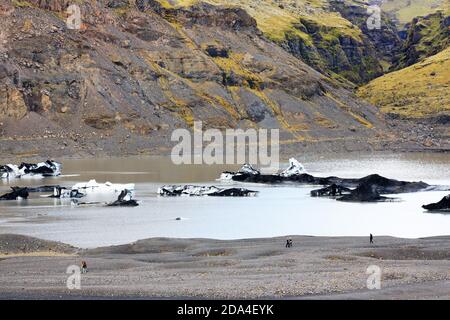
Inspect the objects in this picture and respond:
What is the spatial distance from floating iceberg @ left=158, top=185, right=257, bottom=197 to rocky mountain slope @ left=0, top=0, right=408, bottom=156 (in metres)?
66.9

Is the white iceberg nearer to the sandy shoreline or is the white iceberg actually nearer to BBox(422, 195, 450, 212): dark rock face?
BBox(422, 195, 450, 212): dark rock face

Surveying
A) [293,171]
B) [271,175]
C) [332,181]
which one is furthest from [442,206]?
[271,175]

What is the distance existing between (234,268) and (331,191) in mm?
43929

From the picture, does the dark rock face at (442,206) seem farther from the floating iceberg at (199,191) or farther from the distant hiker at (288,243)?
the distant hiker at (288,243)

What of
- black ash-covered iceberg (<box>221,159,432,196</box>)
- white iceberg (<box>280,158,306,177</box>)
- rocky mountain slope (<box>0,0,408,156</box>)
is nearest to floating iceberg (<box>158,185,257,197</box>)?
black ash-covered iceberg (<box>221,159,432,196</box>)

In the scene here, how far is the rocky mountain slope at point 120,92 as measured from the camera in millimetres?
153125

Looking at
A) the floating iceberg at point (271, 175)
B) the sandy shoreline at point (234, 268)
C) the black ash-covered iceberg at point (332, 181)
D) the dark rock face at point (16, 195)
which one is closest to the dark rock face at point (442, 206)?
the black ash-covered iceberg at point (332, 181)

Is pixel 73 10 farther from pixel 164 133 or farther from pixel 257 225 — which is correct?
pixel 257 225

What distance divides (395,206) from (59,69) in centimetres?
11215

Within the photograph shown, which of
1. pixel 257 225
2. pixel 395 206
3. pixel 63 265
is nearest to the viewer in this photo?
pixel 63 265

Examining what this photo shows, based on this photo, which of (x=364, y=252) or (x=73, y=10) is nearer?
(x=364, y=252)

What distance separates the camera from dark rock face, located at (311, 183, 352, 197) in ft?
252

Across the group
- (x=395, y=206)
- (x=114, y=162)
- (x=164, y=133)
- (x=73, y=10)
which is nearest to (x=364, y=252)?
(x=395, y=206)

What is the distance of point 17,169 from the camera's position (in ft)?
327
